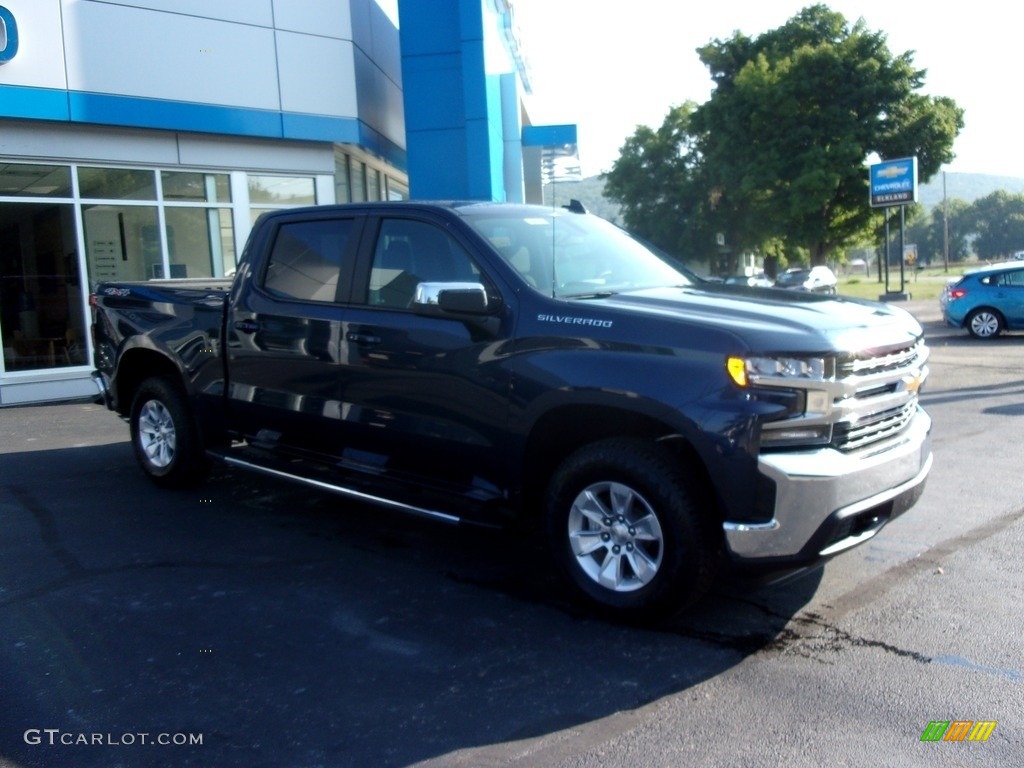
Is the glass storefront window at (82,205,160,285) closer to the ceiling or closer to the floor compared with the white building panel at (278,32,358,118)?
closer to the floor

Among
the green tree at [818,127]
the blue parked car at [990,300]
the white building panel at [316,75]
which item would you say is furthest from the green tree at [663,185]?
the white building panel at [316,75]

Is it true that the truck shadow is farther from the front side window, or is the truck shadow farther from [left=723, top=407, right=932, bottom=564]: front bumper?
the front side window

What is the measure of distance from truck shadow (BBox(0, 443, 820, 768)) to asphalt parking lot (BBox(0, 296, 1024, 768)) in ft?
0.05

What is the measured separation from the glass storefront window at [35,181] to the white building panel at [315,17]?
3.75 m

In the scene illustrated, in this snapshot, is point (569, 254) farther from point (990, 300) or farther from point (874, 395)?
point (990, 300)

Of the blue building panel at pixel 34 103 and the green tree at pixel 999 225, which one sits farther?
the green tree at pixel 999 225

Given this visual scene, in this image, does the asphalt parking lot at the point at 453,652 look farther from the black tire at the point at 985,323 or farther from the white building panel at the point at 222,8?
the black tire at the point at 985,323

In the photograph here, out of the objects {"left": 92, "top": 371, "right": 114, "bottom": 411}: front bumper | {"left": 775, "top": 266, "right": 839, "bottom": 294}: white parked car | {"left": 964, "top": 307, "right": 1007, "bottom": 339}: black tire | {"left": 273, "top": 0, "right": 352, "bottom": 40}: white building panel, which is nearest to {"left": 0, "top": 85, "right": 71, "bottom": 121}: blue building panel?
{"left": 273, "top": 0, "right": 352, "bottom": 40}: white building panel

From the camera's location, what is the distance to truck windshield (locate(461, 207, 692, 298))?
16.5ft

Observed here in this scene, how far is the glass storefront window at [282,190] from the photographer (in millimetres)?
14625

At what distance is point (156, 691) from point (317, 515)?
8.53 ft

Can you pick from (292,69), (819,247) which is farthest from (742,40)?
(292,69)

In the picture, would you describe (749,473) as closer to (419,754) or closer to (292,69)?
(419,754)

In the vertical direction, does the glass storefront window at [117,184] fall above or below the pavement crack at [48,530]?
above
